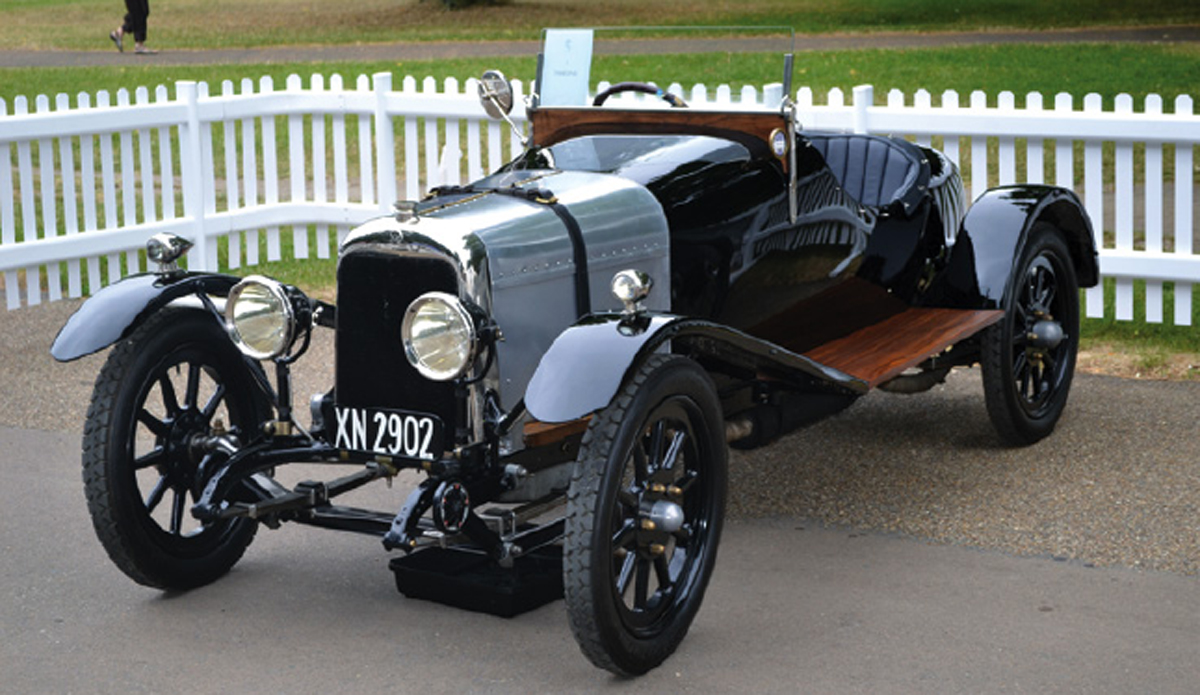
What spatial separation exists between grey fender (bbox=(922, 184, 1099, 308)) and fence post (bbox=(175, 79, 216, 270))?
5357 mm

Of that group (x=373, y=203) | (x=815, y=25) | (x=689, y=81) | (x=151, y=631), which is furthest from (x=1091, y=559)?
(x=815, y=25)

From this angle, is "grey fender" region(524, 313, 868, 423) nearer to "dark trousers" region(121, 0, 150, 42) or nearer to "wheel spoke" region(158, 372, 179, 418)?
"wheel spoke" region(158, 372, 179, 418)

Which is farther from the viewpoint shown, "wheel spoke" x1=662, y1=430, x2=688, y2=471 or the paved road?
the paved road

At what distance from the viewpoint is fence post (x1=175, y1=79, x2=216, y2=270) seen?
10391 millimetres

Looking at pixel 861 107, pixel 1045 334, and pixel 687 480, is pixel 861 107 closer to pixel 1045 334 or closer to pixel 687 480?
pixel 1045 334

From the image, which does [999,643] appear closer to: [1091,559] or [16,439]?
[1091,559]

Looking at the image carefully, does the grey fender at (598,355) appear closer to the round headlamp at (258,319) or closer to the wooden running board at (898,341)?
the round headlamp at (258,319)

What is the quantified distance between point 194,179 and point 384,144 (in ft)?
3.94

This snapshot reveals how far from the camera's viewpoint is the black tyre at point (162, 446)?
495cm

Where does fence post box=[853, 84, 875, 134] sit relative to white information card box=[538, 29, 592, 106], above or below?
below

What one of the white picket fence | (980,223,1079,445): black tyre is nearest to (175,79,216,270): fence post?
the white picket fence

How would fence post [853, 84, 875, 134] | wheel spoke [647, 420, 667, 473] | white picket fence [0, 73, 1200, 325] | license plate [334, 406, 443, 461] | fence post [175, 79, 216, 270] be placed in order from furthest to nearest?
fence post [175, 79, 216, 270]
fence post [853, 84, 875, 134]
white picket fence [0, 73, 1200, 325]
license plate [334, 406, 443, 461]
wheel spoke [647, 420, 667, 473]

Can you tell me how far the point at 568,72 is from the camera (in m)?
6.16

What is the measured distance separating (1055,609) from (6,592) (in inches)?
128
